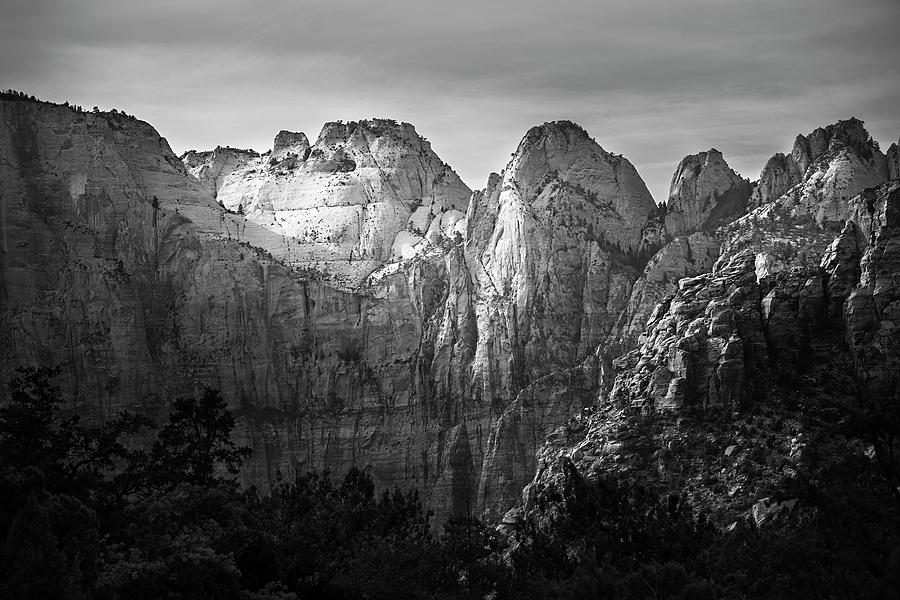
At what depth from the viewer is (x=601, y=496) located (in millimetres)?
132500

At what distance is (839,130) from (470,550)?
81180 millimetres

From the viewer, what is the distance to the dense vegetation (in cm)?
10112

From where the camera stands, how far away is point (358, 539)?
13900 centimetres

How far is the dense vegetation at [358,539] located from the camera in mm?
101125

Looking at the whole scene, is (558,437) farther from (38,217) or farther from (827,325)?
(38,217)

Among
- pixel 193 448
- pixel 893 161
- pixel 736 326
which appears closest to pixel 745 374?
pixel 736 326

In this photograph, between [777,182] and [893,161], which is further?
[777,182]

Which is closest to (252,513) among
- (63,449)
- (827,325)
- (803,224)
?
(63,449)

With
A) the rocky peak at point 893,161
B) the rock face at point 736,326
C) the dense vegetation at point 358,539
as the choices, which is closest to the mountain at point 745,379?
the rock face at point 736,326

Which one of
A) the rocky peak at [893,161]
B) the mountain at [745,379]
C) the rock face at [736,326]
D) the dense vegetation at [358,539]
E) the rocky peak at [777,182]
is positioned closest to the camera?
the dense vegetation at [358,539]

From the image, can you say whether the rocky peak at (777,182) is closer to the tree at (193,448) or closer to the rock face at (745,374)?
the rock face at (745,374)

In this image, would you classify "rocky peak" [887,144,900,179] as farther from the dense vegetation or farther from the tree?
the tree

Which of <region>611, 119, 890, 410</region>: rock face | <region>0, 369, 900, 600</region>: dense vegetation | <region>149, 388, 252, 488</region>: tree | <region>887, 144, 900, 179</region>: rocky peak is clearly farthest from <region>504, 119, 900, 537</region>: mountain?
<region>149, 388, 252, 488</region>: tree

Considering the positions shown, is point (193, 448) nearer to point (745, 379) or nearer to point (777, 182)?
point (745, 379)
